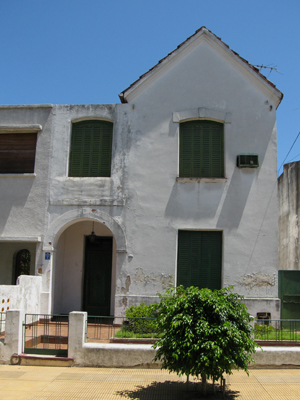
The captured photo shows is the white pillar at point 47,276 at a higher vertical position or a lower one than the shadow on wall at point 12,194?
lower

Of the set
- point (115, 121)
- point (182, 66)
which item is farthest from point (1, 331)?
point (182, 66)

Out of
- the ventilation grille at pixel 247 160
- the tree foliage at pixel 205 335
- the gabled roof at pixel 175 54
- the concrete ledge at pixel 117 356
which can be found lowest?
the concrete ledge at pixel 117 356

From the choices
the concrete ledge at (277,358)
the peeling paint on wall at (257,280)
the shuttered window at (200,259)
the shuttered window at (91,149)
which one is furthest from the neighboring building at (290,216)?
the shuttered window at (91,149)

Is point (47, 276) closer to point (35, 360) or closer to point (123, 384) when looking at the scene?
point (35, 360)

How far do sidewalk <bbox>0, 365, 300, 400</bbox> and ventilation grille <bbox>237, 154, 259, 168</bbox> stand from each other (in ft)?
22.0

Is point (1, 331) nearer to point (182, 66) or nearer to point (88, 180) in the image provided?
point (88, 180)

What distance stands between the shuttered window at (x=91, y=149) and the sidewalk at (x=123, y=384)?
704cm

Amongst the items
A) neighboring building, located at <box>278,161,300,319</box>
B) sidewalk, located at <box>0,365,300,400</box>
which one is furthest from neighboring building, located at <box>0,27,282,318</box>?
neighboring building, located at <box>278,161,300,319</box>

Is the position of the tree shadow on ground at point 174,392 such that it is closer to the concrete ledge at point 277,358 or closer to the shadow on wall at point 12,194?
the concrete ledge at point 277,358

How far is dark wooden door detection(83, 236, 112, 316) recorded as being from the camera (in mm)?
15648

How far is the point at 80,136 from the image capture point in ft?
49.8

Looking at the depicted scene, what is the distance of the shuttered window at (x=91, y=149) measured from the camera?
1491 cm

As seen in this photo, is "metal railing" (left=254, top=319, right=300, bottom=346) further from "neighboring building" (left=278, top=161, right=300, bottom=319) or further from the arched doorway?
"neighboring building" (left=278, top=161, right=300, bottom=319)

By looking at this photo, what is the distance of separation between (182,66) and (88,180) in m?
5.27
